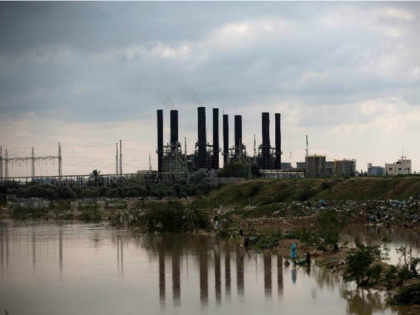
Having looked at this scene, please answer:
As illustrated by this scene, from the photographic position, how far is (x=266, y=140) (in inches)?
4833

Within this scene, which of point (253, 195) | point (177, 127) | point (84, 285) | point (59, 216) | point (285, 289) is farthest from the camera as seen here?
point (177, 127)

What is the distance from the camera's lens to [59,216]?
70188 mm

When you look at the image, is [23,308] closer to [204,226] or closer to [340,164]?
[204,226]

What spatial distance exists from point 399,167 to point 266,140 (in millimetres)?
23345

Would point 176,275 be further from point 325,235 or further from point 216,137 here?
point 216,137

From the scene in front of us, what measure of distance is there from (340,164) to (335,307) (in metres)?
109

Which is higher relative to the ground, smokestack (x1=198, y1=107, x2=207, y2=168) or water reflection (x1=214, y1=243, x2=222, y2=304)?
smokestack (x1=198, y1=107, x2=207, y2=168)

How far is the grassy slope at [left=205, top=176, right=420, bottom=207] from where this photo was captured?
213 feet

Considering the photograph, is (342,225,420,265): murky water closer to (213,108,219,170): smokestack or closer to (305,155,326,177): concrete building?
(305,155,326,177): concrete building

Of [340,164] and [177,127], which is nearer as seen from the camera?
[177,127]

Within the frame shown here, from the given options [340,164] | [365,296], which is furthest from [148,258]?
[340,164]

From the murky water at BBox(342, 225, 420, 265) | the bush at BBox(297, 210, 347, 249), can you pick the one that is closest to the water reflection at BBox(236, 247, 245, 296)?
the bush at BBox(297, 210, 347, 249)

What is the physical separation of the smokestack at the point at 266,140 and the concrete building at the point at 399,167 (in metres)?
21.1

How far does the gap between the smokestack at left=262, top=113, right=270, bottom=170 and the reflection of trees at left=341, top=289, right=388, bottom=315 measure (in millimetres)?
98179
